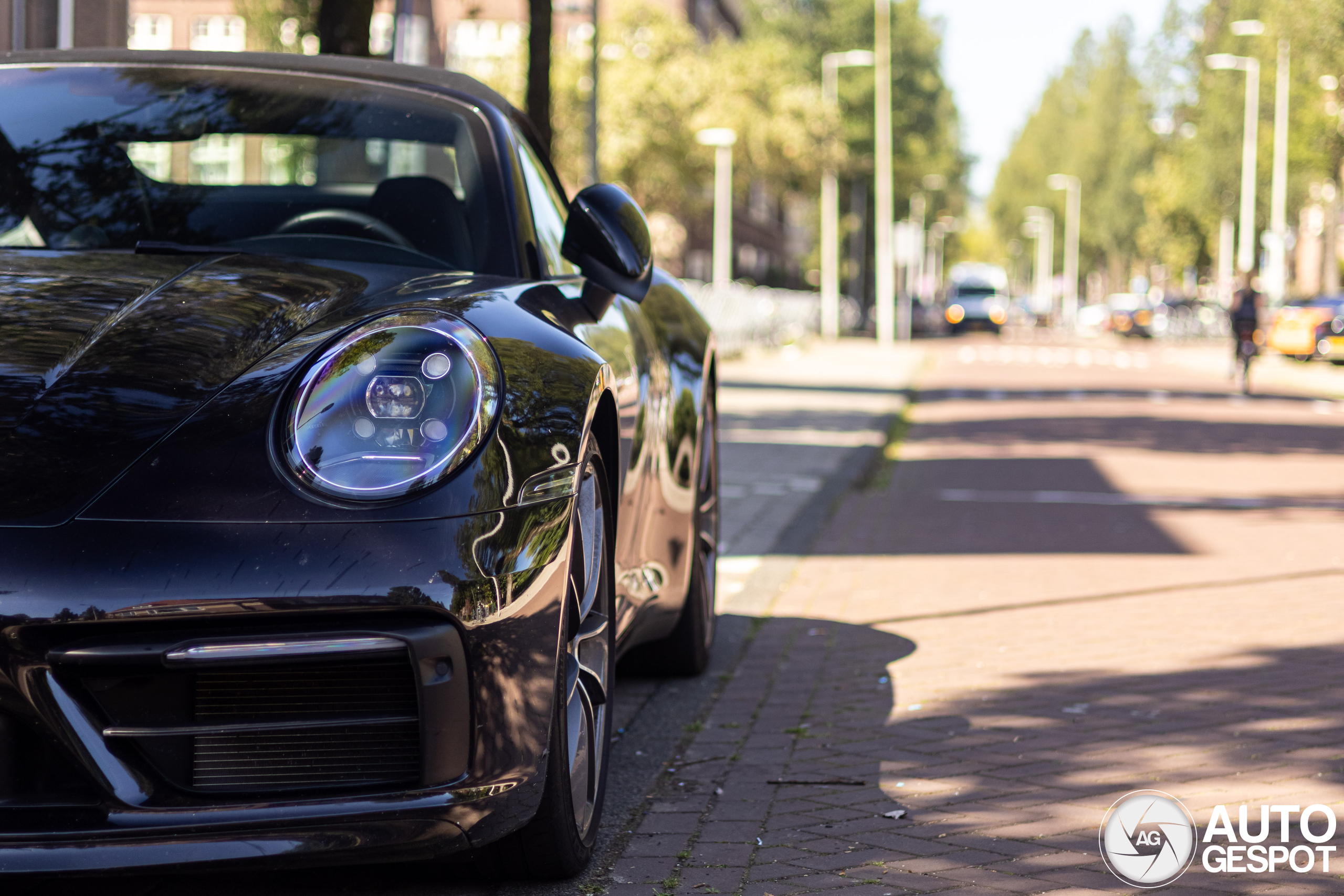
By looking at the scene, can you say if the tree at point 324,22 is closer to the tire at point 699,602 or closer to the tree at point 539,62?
the tree at point 539,62

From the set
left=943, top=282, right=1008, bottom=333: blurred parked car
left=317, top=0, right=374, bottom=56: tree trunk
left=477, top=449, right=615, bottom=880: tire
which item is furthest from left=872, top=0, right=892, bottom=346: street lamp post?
left=477, top=449, right=615, bottom=880: tire

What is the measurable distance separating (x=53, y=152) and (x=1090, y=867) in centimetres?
265

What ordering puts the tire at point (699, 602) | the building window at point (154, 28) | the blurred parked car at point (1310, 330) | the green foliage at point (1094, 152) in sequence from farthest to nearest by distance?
the green foliage at point (1094, 152) → the building window at point (154, 28) → the blurred parked car at point (1310, 330) → the tire at point (699, 602)

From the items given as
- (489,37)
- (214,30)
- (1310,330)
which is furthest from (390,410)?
(214,30)

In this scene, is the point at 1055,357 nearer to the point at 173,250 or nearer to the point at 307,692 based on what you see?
the point at 173,250

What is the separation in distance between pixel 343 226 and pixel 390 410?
1.07 m

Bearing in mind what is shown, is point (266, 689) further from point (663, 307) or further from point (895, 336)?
point (895, 336)

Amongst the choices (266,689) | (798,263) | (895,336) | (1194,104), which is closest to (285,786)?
(266,689)

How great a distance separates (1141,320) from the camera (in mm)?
55875

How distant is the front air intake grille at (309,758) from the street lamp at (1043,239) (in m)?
97.5

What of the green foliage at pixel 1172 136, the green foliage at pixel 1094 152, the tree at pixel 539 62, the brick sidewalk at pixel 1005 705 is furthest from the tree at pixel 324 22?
the green foliage at pixel 1094 152

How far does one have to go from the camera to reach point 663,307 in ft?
15.1

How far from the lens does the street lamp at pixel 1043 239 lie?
106m

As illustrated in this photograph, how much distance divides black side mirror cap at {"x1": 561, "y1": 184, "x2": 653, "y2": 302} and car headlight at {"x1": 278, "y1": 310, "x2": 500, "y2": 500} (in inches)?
37.8
